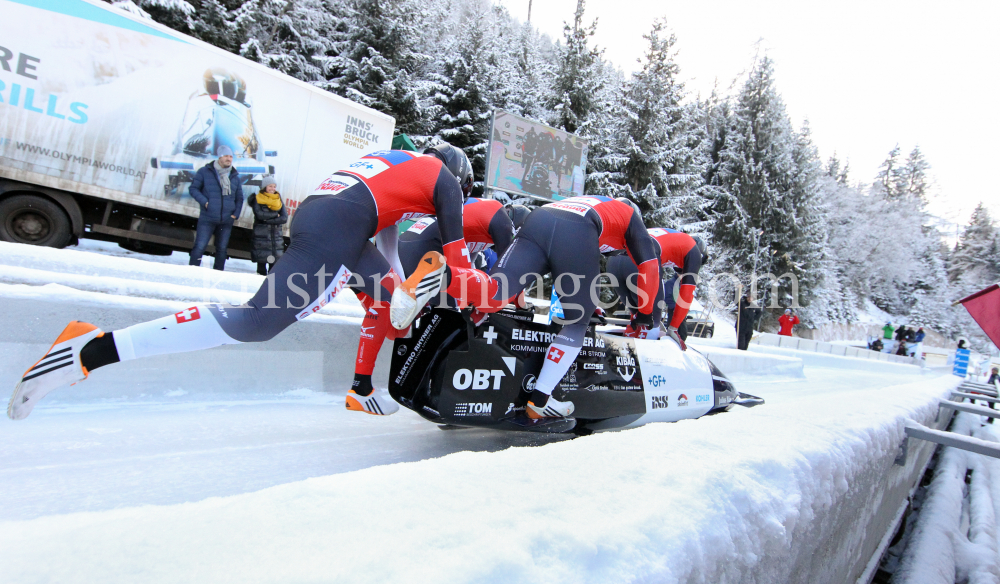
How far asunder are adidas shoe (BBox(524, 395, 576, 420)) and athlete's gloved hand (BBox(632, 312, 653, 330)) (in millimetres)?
1015

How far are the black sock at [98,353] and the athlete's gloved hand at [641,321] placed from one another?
103 inches

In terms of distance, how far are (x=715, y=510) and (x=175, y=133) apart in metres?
7.07

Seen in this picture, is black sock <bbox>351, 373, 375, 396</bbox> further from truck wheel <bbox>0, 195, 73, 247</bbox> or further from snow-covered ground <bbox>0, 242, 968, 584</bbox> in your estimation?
truck wheel <bbox>0, 195, 73, 247</bbox>

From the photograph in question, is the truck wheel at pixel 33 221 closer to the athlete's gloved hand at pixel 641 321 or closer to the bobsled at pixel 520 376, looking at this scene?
the bobsled at pixel 520 376

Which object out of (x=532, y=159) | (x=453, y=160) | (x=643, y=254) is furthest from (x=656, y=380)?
(x=532, y=159)

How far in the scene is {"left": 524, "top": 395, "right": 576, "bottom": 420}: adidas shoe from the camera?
92.4 inches

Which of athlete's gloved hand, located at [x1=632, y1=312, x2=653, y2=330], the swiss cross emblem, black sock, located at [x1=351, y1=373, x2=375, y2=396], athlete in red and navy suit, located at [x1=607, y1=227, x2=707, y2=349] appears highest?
athlete in red and navy suit, located at [x1=607, y1=227, x2=707, y2=349]

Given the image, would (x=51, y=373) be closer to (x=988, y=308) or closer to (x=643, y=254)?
(x=643, y=254)

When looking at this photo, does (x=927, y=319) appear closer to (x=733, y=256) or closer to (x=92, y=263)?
(x=733, y=256)

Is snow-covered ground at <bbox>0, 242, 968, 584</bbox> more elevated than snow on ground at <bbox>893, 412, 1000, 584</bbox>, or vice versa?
snow-covered ground at <bbox>0, 242, 968, 584</bbox>

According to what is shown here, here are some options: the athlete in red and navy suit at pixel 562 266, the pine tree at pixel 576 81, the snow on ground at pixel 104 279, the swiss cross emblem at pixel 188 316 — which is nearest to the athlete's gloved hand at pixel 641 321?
the athlete in red and navy suit at pixel 562 266

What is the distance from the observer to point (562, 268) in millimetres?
2590

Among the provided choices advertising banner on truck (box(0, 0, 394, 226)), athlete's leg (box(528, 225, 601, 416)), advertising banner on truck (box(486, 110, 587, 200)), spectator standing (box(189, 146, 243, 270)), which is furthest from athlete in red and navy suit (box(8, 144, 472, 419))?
advertising banner on truck (box(486, 110, 587, 200))

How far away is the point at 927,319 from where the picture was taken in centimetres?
3306
